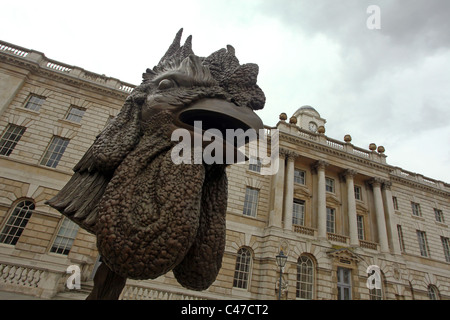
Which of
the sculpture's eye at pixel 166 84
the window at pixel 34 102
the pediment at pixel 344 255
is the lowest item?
the sculpture's eye at pixel 166 84

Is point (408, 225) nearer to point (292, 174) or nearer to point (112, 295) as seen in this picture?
point (292, 174)

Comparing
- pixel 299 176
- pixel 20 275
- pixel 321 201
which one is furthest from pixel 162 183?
pixel 299 176

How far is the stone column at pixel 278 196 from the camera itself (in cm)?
1595

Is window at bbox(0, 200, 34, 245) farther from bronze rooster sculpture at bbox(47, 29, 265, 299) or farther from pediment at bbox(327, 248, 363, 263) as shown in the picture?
pediment at bbox(327, 248, 363, 263)

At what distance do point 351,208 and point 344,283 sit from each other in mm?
5579

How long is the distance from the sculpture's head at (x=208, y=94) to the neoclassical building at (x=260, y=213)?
30.5 feet

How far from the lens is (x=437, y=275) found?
1930 cm

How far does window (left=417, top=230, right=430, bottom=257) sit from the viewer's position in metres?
20.2

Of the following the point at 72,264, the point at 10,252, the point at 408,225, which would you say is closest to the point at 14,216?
the point at 10,252

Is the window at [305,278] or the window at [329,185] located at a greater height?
the window at [329,185]

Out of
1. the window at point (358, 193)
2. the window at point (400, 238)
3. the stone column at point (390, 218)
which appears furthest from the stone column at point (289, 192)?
the window at point (400, 238)

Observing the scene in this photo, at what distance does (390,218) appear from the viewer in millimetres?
19453

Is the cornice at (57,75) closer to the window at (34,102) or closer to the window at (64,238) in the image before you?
the window at (34,102)

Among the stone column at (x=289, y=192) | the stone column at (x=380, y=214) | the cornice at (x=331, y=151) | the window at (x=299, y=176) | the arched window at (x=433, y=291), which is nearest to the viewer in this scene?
the stone column at (x=289, y=192)
